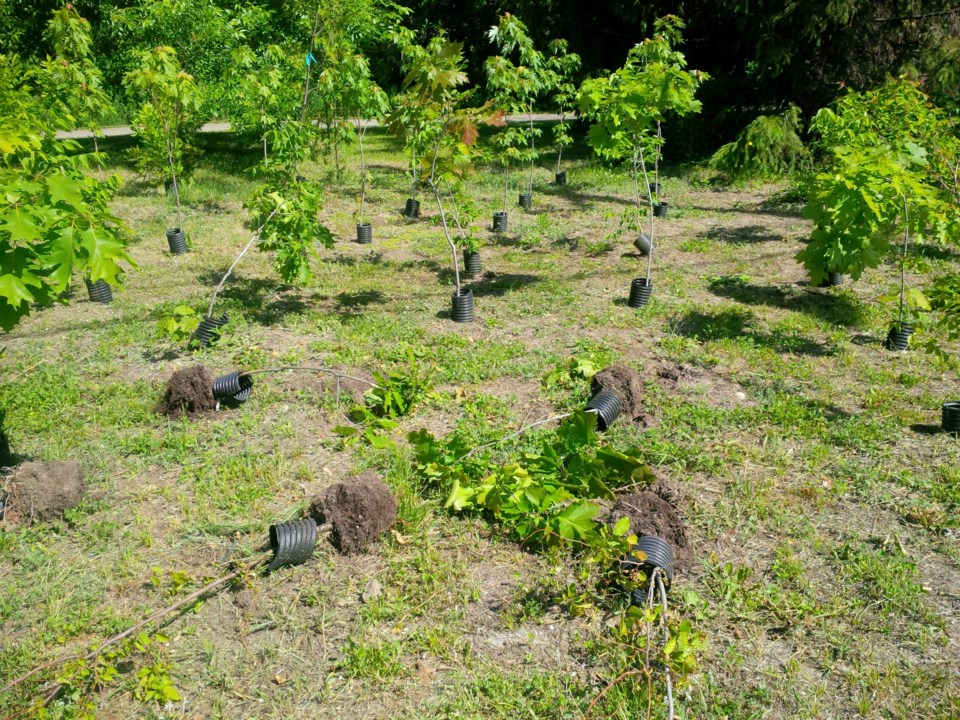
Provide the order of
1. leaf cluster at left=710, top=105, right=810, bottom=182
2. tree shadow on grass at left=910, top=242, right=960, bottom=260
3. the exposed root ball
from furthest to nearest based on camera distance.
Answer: leaf cluster at left=710, top=105, right=810, bottom=182 → tree shadow on grass at left=910, top=242, right=960, bottom=260 → the exposed root ball

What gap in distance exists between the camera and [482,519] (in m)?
3.94

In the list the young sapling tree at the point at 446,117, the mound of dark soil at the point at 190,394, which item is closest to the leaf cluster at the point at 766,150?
the young sapling tree at the point at 446,117

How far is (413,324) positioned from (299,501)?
111 inches

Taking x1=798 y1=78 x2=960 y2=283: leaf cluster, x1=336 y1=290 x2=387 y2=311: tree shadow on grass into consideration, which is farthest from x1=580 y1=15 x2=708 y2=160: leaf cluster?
x1=336 y1=290 x2=387 y2=311: tree shadow on grass

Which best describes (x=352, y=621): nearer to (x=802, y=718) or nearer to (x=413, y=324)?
(x=802, y=718)

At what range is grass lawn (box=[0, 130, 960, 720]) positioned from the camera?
9.64 ft

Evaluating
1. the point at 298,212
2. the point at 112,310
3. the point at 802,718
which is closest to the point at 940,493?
the point at 802,718

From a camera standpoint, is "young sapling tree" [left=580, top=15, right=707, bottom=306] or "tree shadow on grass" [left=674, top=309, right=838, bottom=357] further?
"young sapling tree" [left=580, top=15, right=707, bottom=306]

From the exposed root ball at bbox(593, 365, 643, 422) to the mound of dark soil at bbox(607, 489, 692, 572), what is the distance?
1148mm

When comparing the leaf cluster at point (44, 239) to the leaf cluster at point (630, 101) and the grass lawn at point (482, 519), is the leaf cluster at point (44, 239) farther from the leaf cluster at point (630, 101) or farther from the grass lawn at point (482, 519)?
the leaf cluster at point (630, 101)

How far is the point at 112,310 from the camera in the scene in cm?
716

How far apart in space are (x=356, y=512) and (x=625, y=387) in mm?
2174

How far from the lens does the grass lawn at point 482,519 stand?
2.94 metres

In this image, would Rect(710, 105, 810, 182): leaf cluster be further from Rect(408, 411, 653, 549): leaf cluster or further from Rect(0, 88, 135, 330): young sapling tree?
Rect(0, 88, 135, 330): young sapling tree
